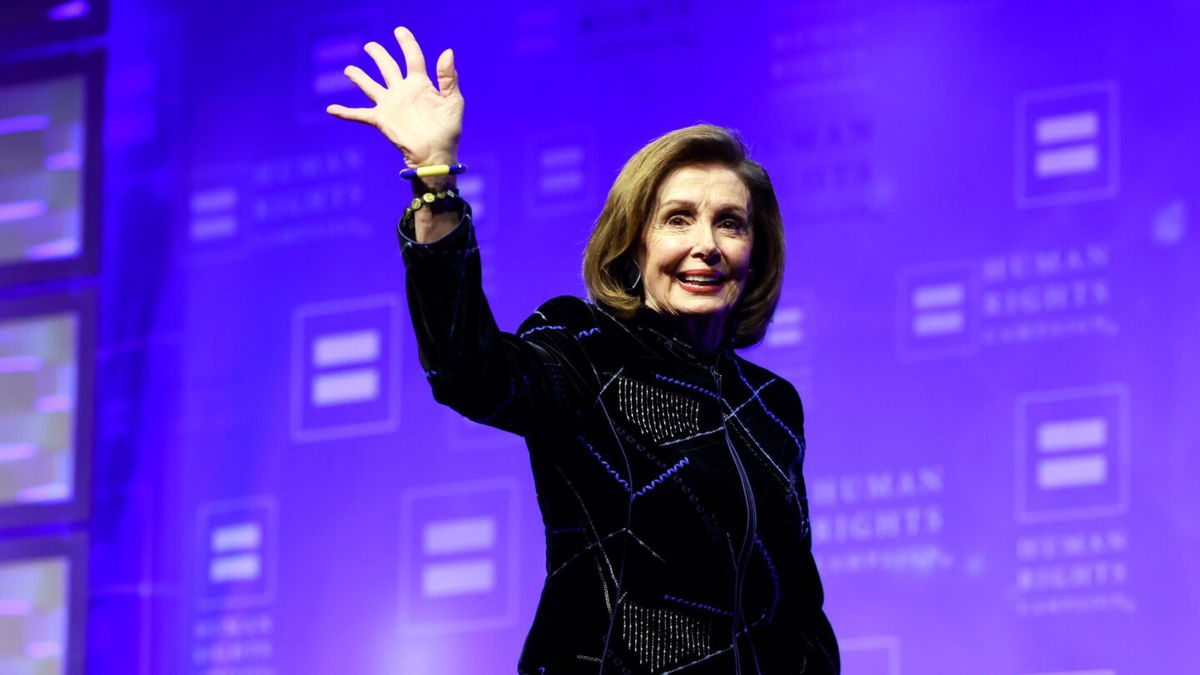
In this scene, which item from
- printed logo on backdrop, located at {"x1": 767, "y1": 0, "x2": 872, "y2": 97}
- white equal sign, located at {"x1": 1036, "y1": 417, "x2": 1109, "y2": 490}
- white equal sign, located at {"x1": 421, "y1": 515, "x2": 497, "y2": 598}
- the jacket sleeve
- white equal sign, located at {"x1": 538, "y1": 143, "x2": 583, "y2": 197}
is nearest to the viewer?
the jacket sleeve

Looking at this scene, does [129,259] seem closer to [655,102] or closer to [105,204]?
[105,204]

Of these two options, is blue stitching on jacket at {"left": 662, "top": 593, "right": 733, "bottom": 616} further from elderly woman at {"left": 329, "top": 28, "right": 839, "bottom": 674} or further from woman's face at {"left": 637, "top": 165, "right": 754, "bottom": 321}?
woman's face at {"left": 637, "top": 165, "right": 754, "bottom": 321}

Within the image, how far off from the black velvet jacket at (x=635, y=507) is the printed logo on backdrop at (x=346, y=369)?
2013mm

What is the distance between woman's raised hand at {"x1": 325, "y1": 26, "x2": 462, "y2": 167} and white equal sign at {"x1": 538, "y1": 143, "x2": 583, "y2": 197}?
79.3 inches

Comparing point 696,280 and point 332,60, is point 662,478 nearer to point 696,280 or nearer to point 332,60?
point 696,280

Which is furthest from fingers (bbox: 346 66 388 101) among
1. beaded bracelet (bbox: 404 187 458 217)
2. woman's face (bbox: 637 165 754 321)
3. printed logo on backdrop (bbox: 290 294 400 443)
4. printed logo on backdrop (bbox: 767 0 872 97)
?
printed logo on backdrop (bbox: 290 294 400 443)

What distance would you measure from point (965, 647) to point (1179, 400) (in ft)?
1.83

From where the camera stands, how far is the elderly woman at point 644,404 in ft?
4.61

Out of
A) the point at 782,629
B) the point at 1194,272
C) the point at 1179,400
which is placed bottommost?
the point at 782,629

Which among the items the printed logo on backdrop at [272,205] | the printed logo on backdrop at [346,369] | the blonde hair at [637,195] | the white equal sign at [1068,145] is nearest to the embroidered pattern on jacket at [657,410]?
the blonde hair at [637,195]

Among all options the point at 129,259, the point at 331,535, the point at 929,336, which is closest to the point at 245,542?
the point at 331,535

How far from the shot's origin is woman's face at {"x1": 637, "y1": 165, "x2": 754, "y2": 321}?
5.56 feet

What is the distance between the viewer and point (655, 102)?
3438 mm

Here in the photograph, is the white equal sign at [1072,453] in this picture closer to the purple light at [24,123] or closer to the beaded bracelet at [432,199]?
the beaded bracelet at [432,199]
